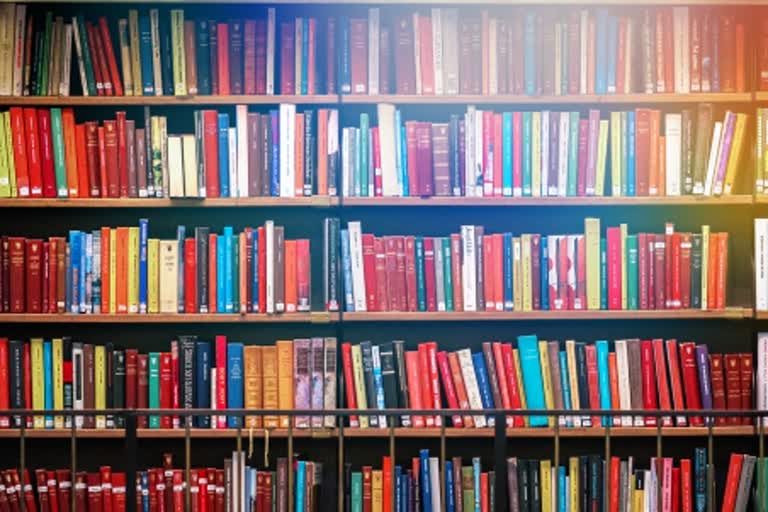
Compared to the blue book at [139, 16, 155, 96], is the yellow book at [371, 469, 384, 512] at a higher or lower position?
lower

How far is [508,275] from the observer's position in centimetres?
488

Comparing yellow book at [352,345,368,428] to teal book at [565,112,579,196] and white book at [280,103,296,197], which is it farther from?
teal book at [565,112,579,196]

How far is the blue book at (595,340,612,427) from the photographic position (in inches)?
192

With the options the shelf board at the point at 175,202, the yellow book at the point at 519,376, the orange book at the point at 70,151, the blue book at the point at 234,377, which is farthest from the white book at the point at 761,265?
the orange book at the point at 70,151

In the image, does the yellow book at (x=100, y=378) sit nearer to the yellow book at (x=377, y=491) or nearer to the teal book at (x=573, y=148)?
the yellow book at (x=377, y=491)

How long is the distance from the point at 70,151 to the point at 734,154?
100 inches

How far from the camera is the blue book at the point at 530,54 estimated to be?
4.87 meters

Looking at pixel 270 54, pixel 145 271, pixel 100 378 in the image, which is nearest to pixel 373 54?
pixel 270 54

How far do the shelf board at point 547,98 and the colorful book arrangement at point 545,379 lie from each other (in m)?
0.92

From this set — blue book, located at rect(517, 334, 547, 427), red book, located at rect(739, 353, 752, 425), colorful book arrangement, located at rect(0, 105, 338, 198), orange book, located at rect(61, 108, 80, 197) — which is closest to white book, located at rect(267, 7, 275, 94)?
colorful book arrangement, located at rect(0, 105, 338, 198)

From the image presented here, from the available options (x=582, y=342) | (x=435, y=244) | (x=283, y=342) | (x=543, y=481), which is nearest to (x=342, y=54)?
(x=435, y=244)

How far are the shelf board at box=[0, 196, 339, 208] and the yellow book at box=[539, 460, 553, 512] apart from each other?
128 centimetres

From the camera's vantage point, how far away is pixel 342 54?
4.91 metres

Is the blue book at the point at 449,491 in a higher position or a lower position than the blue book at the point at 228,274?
lower
